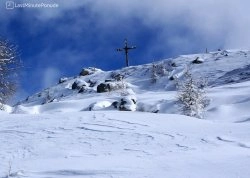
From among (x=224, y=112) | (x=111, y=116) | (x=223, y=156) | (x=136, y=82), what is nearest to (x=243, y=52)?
(x=136, y=82)

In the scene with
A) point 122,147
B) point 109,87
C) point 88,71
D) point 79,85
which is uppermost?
point 88,71

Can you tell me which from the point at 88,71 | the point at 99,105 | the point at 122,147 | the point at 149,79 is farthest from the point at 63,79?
the point at 122,147

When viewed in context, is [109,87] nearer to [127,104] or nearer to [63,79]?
[127,104]

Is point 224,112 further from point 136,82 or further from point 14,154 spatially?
point 136,82

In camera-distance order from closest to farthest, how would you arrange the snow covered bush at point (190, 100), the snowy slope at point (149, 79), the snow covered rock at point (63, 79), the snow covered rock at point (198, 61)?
1. the snow covered bush at point (190, 100)
2. the snowy slope at point (149, 79)
3. the snow covered rock at point (198, 61)
4. the snow covered rock at point (63, 79)

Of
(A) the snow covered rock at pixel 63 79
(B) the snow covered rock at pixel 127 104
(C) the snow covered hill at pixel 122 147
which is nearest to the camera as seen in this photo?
(C) the snow covered hill at pixel 122 147

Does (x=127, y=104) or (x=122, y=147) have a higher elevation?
(x=122, y=147)

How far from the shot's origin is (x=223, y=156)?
7.02 m

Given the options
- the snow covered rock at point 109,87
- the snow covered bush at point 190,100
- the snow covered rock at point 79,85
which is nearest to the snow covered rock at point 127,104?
the snow covered bush at point 190,100

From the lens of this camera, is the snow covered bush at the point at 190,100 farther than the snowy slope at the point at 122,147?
Yes

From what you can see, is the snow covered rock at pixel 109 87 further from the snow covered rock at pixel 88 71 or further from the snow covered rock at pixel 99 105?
the snow covered rock at pixel 88 71

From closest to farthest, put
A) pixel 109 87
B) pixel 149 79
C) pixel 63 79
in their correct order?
pixel 109 87
pixel 149 79
pixel 63 79

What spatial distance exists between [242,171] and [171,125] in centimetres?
477

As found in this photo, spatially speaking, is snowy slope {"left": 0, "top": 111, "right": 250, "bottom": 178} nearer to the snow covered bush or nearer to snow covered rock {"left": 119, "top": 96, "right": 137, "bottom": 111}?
the snow covered bush
